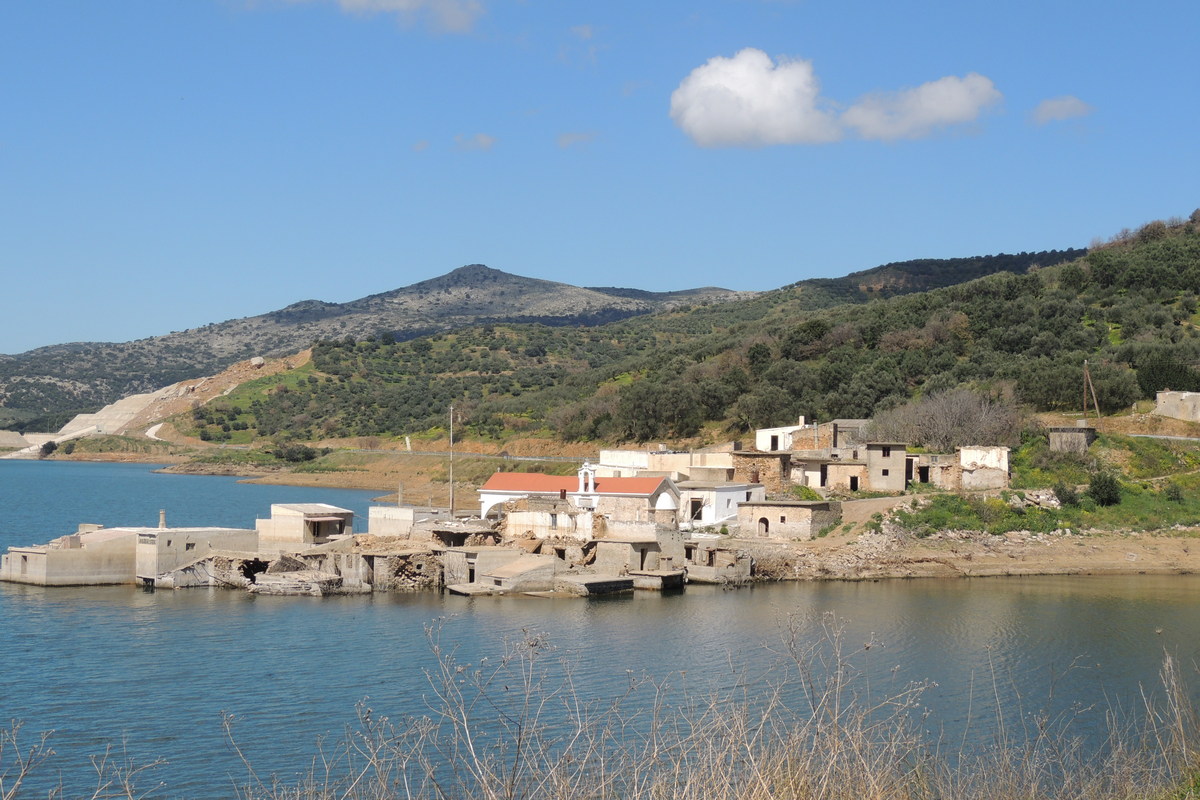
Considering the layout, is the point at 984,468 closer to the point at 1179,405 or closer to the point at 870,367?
the point at 1179,405

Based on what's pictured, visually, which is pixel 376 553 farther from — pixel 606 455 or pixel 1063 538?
pixel 1063 538

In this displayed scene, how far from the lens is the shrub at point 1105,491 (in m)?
44.5

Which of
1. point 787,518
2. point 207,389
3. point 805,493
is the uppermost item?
point 207,389

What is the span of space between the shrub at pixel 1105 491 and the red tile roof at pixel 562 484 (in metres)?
16.0

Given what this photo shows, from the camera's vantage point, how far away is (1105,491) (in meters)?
44.5

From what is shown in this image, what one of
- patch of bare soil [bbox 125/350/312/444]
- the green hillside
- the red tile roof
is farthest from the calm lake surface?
patch of bare soil [bbox 125/350/312/444]

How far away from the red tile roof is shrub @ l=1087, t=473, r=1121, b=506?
15983 mm

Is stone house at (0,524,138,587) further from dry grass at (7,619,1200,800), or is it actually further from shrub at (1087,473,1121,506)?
shrub at (1087,473,1121,506)

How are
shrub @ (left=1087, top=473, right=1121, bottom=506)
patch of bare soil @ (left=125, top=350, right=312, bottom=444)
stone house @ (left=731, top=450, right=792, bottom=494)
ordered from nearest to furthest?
1. shrub @ (left=1087, top=473, right=1121, bottom=506)
2. stone house @ (left=731, top=450, right=792, bottom=494)
3. patch of bare soil @ (left=125, top=350, right=312, bottom=444)

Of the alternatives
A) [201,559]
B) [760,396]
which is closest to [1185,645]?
[201,559]

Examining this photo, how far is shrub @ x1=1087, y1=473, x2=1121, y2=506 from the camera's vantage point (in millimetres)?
44469

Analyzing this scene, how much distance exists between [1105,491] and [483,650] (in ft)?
90.7

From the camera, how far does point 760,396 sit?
69.9 metres

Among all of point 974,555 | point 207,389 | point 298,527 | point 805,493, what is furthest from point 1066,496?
point 207,389
